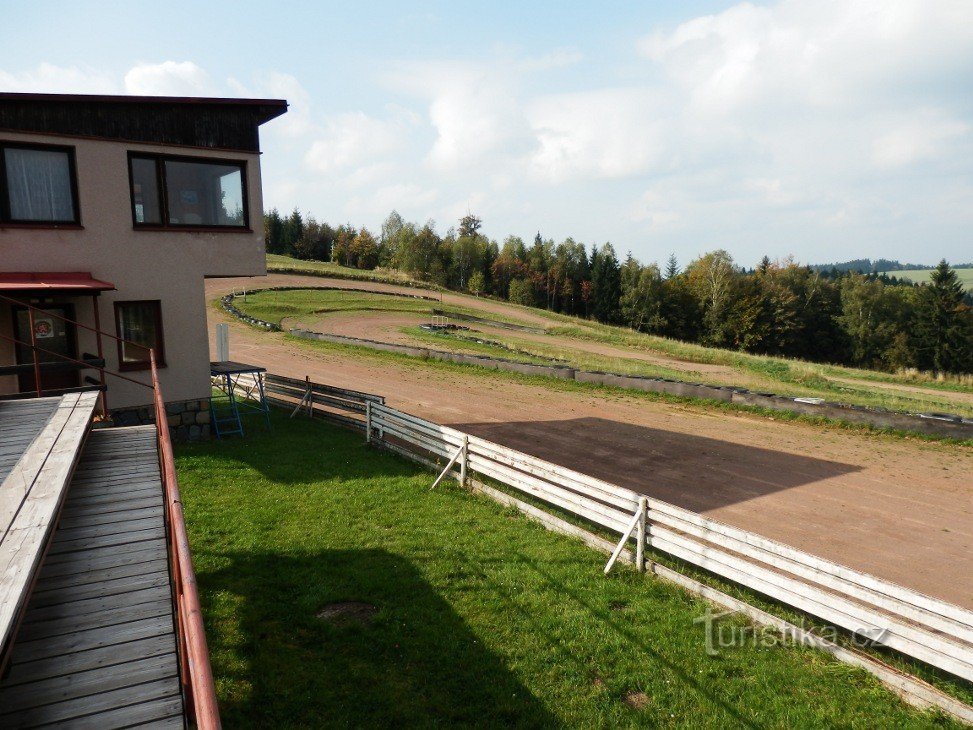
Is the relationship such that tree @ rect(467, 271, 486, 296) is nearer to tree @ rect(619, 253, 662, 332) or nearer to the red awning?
tree @ rect(619, 253, 662, 332)

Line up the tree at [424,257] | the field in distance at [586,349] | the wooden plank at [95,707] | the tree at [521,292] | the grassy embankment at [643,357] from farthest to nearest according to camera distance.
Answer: the tree at [521,292] → the tree at [424,257] → the field in distance at [586,349] → the grassy embankment at [643,357] → the wooden plank at [95,707]

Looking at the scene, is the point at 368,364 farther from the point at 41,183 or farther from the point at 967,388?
the point at 967,388

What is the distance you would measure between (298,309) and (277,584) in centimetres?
4561

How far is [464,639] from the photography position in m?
6.73

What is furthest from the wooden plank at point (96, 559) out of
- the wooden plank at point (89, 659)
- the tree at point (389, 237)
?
the tree at point (389, 237)

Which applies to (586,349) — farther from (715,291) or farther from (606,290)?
(606,290)

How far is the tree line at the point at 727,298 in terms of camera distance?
75.4 m

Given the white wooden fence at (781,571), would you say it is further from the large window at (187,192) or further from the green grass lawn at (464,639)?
the large window at (187,192)

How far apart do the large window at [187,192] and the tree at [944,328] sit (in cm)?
8359

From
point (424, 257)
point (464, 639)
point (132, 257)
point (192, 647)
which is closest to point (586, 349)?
point (132, 257)

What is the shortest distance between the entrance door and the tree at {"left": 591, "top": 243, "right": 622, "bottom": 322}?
3574 inches

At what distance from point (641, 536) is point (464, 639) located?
306 centimetres

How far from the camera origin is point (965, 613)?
5.50m

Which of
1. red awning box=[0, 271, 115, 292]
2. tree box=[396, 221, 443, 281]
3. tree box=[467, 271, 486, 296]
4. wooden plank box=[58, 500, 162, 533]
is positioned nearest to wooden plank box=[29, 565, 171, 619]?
wooden plank box=[58, 500, 162, 533]
